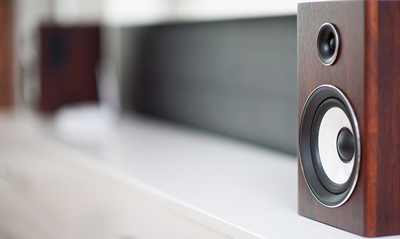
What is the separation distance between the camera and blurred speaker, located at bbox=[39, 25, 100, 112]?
2.02m

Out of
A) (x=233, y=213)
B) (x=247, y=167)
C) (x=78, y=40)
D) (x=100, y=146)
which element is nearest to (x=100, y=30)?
(x=78, y=40)

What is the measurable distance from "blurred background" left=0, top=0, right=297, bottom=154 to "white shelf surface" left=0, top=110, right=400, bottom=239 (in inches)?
3.5

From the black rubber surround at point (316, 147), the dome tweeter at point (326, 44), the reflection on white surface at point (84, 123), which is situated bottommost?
the reflection on white surface at point (84, 123)

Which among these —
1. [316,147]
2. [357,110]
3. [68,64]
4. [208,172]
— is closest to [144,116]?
[68,64]

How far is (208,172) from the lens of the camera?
1158 mm

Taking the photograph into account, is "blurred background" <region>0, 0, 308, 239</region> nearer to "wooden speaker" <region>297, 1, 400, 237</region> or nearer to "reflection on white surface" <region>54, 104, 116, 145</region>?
"reflection on white surface" <region>54, 104, 116, 145</region>

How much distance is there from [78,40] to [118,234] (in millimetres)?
1168

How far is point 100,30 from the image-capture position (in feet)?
7.09

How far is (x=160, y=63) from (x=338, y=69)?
126 cm

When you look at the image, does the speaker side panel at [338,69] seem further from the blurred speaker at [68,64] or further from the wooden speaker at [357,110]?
the blurred speaker at [68,64]

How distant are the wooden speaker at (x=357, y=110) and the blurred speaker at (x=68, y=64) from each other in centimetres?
147

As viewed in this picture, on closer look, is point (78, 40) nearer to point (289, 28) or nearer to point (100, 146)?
point (100, 146)

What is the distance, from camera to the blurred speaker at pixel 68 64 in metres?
2.02

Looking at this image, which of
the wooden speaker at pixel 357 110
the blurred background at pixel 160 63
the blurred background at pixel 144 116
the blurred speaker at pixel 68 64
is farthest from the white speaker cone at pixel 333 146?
the blurred speaker at pixel 68 64
